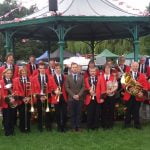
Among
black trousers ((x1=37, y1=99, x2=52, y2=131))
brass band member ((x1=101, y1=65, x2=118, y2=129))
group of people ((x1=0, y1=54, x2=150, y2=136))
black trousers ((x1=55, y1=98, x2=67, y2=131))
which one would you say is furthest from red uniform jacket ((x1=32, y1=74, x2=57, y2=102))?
brass band member ((x1=101, y1=65, x2=118, y2=129))

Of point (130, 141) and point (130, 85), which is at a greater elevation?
point (130, 85)

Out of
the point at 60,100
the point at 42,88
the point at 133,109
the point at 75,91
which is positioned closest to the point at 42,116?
the point at 60,100

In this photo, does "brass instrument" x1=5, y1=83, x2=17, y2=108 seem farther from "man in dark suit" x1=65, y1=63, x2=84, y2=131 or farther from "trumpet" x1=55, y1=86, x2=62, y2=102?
"man in dark suit" x1=65, y1=63, x2=84, y2=131

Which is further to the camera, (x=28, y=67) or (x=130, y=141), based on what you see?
(x=28, y=67)

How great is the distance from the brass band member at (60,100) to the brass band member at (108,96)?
3.37ft

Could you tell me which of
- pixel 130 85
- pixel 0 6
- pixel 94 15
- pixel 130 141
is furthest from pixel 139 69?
pixel 0 6

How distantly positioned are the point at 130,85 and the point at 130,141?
1.77 meters

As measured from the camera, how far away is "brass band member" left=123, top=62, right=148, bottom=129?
11.8 m

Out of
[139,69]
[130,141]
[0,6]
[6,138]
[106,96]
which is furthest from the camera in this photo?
[0,6]

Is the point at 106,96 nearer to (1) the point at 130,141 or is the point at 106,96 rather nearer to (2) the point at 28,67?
(1) the point at 130,141

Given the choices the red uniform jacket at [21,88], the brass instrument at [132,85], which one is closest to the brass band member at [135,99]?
the brass instrument at [132,85]

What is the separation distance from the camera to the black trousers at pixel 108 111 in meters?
11.9

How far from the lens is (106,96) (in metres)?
11.8

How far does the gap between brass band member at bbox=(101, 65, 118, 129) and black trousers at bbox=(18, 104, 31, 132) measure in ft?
6.58
